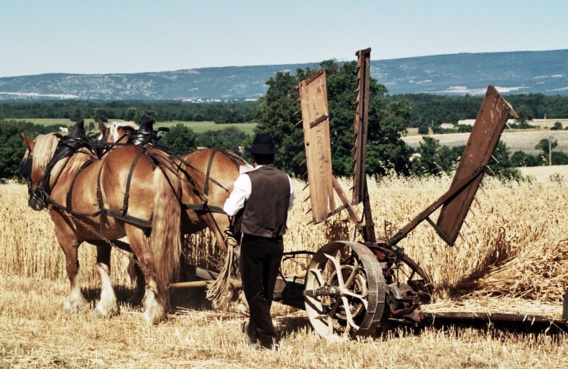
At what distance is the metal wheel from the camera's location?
715 centimetres

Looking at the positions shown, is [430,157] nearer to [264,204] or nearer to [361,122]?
[361,122]

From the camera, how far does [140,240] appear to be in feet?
29.3

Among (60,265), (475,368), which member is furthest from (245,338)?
(60,265)

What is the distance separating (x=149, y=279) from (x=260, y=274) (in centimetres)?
201

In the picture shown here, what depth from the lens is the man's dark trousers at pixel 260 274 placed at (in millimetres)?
7281

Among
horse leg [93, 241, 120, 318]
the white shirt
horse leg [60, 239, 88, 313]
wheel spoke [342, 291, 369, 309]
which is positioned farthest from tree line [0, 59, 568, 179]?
the white shirt

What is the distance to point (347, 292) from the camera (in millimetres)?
7527

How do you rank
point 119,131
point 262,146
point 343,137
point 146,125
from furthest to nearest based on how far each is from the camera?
1. point 343,137
2. point 119,131
3. point 146,125
4. point 262,146

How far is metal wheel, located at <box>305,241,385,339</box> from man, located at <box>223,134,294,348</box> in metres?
0.58

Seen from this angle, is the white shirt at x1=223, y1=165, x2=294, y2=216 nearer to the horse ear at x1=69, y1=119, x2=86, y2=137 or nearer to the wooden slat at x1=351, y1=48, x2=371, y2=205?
the wooden slat at x1=351, y1=48, x2=371, y2=205

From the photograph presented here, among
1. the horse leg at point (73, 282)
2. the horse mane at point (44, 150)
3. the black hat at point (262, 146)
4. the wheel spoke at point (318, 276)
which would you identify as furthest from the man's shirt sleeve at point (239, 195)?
the horse mane at point (44, 150)

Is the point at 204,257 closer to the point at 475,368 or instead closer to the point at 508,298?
the point at 508,298

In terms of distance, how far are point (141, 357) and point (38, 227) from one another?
712cm

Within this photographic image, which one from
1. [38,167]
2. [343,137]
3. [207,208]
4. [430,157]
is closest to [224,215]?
[207,208]
